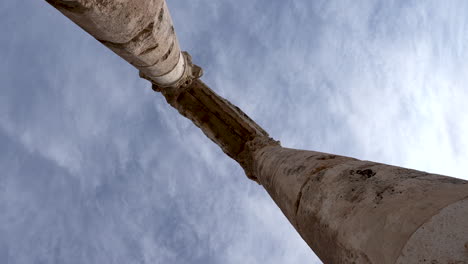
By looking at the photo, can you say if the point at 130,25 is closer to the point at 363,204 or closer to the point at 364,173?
the point at 364,173

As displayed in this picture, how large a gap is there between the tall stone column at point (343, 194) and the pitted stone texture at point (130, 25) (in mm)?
12

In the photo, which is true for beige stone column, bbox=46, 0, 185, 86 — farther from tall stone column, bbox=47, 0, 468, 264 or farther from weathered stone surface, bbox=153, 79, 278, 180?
weathered stone surface, bbox=153, 79, 278, 180

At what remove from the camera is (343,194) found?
311 cm

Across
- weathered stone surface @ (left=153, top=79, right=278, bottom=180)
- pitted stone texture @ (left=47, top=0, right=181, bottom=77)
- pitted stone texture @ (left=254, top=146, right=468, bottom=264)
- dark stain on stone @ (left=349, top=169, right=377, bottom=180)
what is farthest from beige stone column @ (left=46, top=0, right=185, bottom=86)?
weathered stone surface @ (left=153, top=79, right=278, bottom=180)

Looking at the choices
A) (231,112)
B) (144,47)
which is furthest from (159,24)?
(231,112)

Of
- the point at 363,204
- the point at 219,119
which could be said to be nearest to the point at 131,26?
the point at 363,204

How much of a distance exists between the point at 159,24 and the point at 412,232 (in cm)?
472

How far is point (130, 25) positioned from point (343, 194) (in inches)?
138

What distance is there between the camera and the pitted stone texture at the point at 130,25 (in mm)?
4047

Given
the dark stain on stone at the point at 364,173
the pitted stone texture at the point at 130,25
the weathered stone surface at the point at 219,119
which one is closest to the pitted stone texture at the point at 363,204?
the dark stain on stone at the point at 364,173

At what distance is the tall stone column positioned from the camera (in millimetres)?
1889

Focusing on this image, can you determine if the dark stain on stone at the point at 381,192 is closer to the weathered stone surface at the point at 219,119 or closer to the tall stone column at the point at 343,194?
the tall stone column at the point at 343,194

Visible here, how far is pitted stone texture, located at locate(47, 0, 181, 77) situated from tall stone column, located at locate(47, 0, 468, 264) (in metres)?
0.01

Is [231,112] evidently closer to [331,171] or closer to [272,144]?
[272,144]
